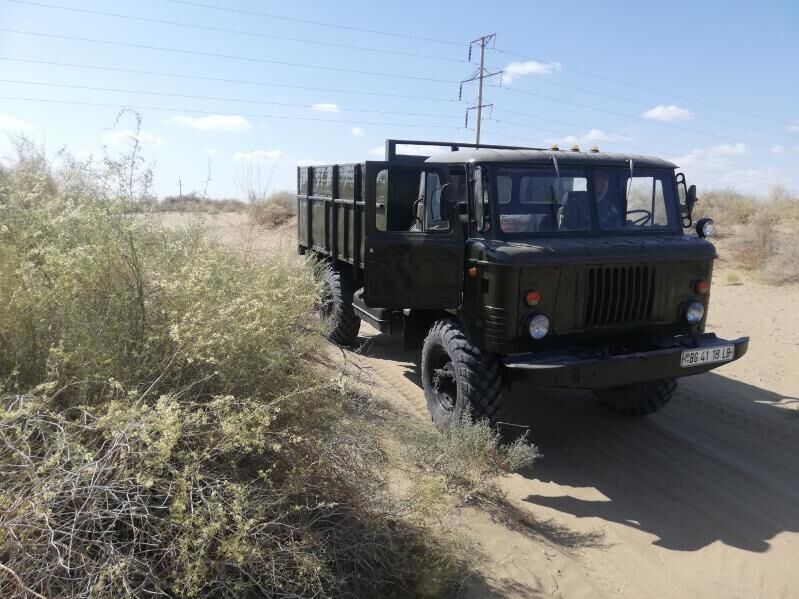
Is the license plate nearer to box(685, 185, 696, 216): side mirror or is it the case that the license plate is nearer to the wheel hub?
box(685, 185, 696, 216): side mirror

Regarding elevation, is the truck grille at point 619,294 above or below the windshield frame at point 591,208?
below

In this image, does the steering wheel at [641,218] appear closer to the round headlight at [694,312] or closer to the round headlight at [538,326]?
the round headlight at [694,312]

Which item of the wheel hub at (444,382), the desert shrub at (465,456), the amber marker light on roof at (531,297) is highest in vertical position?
the amber marker light on roof at (531,297)

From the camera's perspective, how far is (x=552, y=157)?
4953 millimetres

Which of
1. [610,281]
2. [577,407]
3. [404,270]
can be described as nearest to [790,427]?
[577,407]

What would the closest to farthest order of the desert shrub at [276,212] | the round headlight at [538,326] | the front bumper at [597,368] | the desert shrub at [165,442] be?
the desert shrub at [165,442] < the front bumper at [597,368] < the round headlight at [538,326] < the desert shrub at [276,212]

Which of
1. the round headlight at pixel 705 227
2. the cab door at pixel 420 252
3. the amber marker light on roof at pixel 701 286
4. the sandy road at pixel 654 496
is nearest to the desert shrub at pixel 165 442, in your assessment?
the sandy road at pixel 654 496

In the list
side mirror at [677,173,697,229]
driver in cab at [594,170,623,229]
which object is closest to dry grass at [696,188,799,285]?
side mirror at [677,173,697,229]

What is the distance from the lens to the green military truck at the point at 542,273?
14.5 ft

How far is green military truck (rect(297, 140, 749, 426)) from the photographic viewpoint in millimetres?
4410

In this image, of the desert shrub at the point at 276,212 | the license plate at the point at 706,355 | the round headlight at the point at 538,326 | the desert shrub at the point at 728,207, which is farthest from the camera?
the desert shrub at the point at 276,212

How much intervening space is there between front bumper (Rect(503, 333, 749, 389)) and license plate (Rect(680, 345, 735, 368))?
0.10ft

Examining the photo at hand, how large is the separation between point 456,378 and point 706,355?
1.87m

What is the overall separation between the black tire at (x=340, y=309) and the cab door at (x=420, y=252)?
1.94 m
